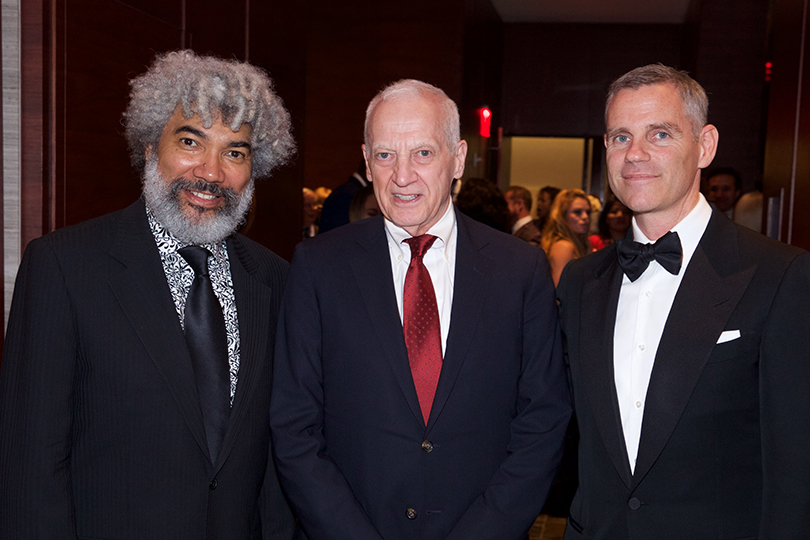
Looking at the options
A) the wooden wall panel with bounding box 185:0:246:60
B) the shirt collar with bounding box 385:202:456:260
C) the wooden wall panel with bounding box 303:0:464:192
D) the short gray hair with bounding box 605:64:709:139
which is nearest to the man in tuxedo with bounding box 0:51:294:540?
the shirt collar with bounding box 385:202:456:260

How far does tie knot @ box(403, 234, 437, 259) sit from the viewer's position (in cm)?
201

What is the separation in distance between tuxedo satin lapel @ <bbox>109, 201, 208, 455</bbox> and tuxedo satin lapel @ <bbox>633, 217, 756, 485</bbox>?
1.14 meters

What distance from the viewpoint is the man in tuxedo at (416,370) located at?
6.22 feet

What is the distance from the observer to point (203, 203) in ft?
6.41

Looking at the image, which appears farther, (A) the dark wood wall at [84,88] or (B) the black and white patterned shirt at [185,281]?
(A) the dark wood wall at [84,88]

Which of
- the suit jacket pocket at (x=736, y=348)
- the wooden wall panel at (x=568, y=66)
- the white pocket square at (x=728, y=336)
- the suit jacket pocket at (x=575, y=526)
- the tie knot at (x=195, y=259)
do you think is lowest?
the suit jacket pocket at (x=575, y=526)

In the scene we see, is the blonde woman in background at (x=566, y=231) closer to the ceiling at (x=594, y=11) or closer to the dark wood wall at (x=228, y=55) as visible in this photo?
the dark wood wall at (x=228, y=55)

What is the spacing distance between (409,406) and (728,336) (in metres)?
0.83

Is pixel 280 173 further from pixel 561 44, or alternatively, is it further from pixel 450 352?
pixel 561 44

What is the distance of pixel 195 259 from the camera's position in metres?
1.94

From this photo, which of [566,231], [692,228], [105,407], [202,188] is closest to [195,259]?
[202,188]

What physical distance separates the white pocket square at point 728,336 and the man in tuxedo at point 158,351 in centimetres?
120

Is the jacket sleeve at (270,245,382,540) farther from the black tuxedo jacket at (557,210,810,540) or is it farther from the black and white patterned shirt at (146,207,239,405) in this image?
the black tuxedo jacket at (557,210,810,540)

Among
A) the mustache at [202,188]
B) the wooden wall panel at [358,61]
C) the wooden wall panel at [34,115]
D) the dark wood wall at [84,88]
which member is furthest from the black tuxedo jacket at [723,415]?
the wooden wall panel at [358,61]
